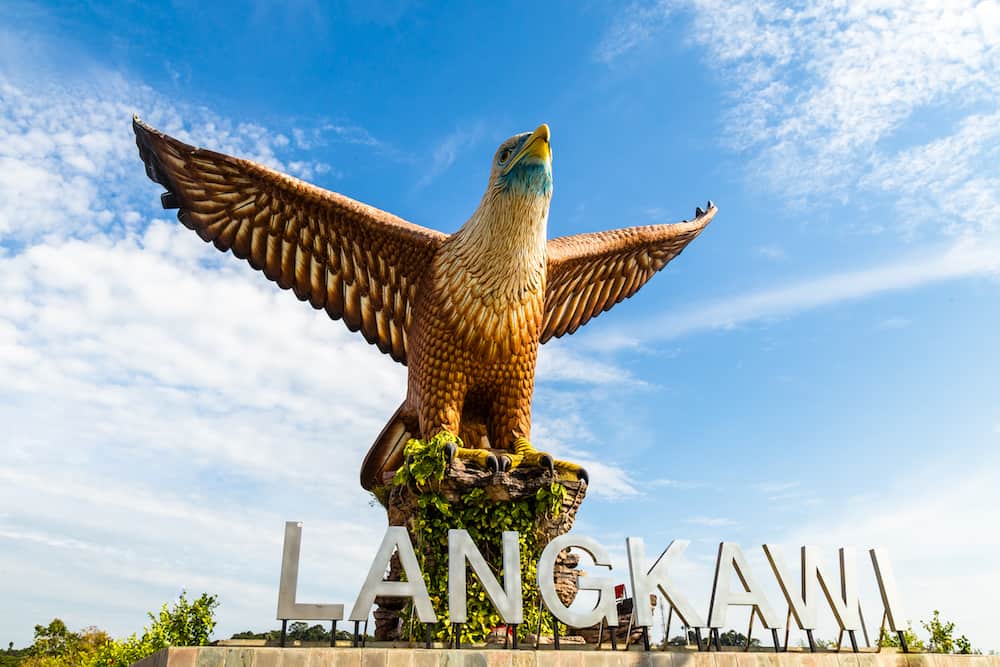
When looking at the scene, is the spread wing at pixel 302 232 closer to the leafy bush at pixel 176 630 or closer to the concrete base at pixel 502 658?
the concrete base at pixel 502 658

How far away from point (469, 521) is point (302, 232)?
4.16 meters

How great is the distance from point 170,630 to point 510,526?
13638mm

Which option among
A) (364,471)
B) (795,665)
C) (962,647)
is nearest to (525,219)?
(364,471)

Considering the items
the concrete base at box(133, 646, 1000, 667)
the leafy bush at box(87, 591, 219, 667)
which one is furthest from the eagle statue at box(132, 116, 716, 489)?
the leafy bush at box(87, 591, 219, 667)

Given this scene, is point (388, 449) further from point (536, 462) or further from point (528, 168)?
point (528, 168)

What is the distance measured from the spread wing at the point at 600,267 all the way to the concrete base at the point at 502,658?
16.9ft

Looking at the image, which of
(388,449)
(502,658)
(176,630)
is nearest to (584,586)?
(502,658)

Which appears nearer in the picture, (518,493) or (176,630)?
(518,493)

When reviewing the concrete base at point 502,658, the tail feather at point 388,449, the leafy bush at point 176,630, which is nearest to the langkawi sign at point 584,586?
the concrete base at point 502,658

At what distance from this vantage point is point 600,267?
10.6 meters

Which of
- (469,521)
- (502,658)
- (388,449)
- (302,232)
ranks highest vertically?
(302,232)

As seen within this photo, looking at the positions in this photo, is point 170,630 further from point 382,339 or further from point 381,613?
point 382,339

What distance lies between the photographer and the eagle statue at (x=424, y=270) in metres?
8.26

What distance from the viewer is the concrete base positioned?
5562 millimetres
